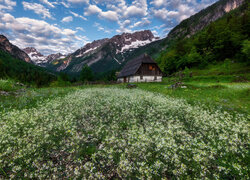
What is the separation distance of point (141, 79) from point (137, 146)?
43830 mm

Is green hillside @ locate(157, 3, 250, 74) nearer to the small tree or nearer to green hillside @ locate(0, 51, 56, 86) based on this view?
the small tree

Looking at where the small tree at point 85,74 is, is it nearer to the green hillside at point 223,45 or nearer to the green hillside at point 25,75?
the green hillside at point 25,75

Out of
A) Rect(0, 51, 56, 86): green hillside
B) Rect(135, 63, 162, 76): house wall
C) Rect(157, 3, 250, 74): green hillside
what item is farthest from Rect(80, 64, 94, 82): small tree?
Rect(157, 3, 250, 74): green hillside

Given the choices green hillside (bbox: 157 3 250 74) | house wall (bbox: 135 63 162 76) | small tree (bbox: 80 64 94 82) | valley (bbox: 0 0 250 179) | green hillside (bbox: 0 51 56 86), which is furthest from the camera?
green hillside (bbox: 0 51 56 86)

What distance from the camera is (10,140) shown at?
15.1ft

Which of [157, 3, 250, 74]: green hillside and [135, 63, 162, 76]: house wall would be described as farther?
[157, 3, 250, 74]: green hillside

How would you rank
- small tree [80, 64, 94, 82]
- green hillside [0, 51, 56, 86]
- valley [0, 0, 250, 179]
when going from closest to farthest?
1. valley [0, 0, 250, 179]
2. small tree [80, 64, 94, 82]
3. green hillside [0, 51, 56, 86]

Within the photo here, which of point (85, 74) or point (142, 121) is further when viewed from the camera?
point (85, 74)

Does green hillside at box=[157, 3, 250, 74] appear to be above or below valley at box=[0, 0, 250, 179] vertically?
above

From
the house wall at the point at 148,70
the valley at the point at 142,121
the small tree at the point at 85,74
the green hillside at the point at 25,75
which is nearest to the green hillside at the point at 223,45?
the valley at the point at 142,121

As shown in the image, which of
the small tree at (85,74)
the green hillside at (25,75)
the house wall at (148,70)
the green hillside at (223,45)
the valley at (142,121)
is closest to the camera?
the valley at (142,121)

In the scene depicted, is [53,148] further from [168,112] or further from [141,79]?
[141,79]

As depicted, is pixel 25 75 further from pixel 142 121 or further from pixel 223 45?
pixel 223 45

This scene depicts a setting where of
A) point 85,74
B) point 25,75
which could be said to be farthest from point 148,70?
point 25,75
